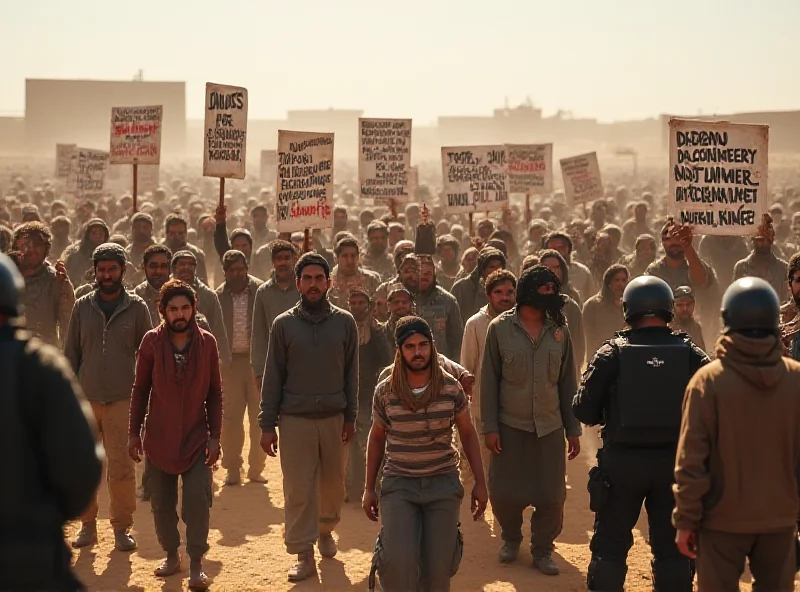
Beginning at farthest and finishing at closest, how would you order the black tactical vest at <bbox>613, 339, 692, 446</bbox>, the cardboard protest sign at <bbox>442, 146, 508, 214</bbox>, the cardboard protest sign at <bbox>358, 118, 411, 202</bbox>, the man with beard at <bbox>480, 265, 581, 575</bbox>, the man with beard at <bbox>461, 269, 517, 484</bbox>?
1. the cardboard protest sign at <bbox>442, 146, 508, 214</bbox>
2. the cardboard protest sign at <bbox>358, 118, 411, 202</bbox>
3. the man with beard at <bbox>461, 269, 517, 484</bbox>
4. the man with beard at <bbox>480, 265, 581, 575</bbox>
5. the black tactical vest at <bbox>613, 339, 692, 446</bbox>

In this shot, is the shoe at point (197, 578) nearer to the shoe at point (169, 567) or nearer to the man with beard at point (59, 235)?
the shoe at point (169, 567)

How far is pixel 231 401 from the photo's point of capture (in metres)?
10.3

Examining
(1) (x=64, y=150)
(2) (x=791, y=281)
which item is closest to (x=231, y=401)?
(2) (x=791, y=281)

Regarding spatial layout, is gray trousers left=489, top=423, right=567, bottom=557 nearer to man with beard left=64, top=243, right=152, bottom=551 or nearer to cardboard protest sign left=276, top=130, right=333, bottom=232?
man with beard left=64, top=243, right=152, bottom=551

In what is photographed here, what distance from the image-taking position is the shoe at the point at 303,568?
7602 millimetres

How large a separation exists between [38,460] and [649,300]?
3373 mm

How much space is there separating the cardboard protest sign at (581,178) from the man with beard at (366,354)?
470 inches

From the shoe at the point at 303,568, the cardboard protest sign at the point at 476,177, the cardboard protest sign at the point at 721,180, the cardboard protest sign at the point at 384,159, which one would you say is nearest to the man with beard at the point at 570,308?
the cardboard protest sign at the point at 721,180

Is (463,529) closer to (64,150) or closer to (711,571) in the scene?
(711,571)

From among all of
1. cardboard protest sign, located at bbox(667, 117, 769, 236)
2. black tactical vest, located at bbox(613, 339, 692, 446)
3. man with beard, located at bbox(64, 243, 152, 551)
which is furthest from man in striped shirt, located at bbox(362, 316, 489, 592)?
cardboard protest sign, located at bbox(667, 117, 769, 236)

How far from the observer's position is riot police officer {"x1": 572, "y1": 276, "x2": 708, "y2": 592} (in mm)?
5828

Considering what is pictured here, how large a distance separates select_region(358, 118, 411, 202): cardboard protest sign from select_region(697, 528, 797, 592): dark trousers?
1157cm

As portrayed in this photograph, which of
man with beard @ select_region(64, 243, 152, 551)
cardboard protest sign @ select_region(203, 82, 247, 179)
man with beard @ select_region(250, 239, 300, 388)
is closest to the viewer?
man with beard @ select_region(64, 243, 152, 551)

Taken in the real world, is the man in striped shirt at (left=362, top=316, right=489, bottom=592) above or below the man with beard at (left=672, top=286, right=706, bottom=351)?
below
